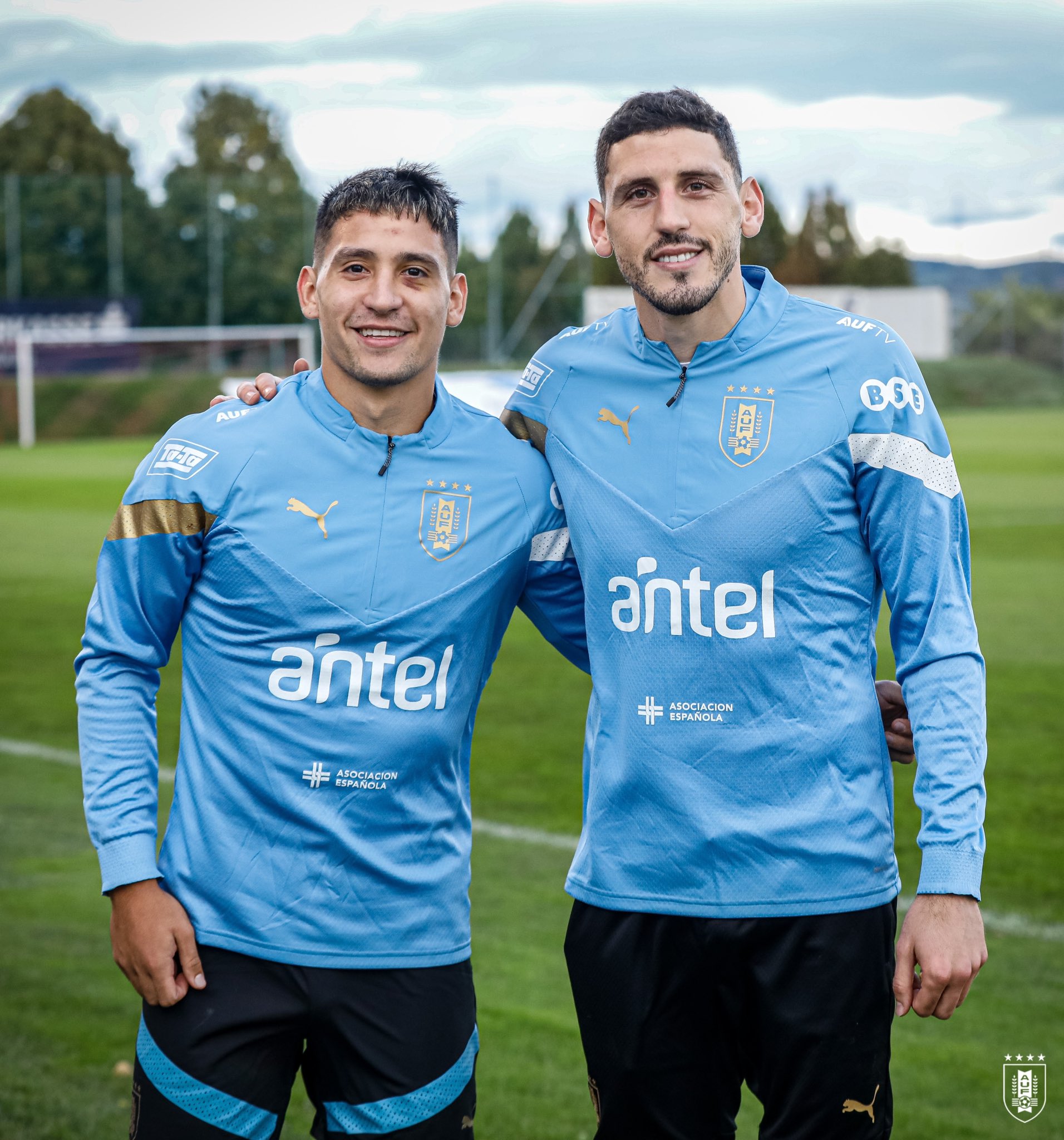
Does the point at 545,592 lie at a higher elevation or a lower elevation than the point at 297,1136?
higher

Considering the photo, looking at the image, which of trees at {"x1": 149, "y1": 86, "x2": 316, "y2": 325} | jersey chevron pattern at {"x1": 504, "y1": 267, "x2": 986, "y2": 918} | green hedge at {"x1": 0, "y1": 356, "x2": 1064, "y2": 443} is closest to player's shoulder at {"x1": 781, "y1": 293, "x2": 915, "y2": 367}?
jersey chevron pattern at {"x1": 504, "y1": 267, "x2": 986, "y2": 918}

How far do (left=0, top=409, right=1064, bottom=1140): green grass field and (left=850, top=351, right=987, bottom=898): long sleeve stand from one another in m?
1.63

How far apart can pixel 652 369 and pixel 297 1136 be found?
2131mm

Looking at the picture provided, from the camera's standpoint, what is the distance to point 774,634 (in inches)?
94.3

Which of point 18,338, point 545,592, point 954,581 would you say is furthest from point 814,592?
point 18,338

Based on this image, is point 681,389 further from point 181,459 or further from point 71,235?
point 71,235

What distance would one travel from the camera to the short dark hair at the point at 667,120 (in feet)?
8.34

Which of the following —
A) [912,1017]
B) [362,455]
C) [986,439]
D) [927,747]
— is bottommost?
[986,439]

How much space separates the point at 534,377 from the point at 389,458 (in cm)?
44

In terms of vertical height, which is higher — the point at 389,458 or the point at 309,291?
the point at 309,291

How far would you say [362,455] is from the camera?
2.46 m

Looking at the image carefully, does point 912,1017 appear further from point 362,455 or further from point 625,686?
point 362,455

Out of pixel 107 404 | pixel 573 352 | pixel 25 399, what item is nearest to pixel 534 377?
pixel 573 352

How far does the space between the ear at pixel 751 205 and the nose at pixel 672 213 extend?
0.60 feet
